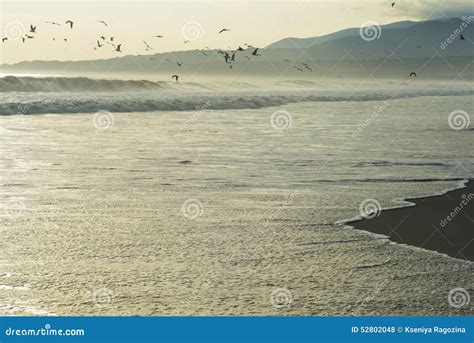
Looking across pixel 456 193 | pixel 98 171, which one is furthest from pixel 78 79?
pixel 456 193

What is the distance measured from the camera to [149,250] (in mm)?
8648

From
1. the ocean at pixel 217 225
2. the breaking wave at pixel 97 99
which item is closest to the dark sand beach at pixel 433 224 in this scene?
the ocean at pixel 217 225

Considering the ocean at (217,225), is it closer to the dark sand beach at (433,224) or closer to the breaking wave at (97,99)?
the dark sand beach at (433,224)

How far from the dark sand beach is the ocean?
0.31 m

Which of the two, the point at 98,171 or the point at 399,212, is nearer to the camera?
the point at 399,212

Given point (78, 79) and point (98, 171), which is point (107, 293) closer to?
point (98, 171)

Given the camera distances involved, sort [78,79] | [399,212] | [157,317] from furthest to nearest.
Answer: [78,79] < [399,212] < [157,317]

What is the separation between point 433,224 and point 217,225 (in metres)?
3.12

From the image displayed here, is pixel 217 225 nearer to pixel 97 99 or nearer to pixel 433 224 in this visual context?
pixel 433 224

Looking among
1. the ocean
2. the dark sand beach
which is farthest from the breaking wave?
the dark sand beach

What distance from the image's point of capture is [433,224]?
10336mm

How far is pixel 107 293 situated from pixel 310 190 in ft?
20.5

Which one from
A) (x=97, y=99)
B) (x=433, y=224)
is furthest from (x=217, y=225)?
(x=97, y=99)

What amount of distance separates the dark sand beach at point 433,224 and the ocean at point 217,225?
312 millimetres
